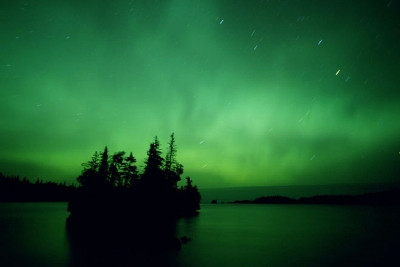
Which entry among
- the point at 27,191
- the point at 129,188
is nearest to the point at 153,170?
the point at 129,188

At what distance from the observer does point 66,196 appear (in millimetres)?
193875

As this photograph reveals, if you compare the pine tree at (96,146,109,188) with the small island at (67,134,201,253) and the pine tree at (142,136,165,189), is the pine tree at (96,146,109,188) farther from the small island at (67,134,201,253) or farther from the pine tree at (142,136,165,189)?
the pine tree at (142,136,165,189)

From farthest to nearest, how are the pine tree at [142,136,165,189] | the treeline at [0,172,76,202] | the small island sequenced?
the treeline at [0,172,76,202]
the pine tree at [142,136,165,189]
the small island

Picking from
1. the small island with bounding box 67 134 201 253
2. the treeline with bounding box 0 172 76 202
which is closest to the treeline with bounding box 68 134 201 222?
the small island with bounding box 67 134 201 253

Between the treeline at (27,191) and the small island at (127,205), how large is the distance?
140 meters

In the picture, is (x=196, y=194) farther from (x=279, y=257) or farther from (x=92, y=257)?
(x=92, y=257)

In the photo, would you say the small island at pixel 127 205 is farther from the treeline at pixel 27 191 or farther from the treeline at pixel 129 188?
the treeline at pixel 27 191

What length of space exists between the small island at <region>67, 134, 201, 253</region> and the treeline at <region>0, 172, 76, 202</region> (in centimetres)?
14033

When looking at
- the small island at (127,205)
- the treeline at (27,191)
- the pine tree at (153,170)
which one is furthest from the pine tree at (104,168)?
the treeline at (27,191)

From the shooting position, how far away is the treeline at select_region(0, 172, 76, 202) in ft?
569

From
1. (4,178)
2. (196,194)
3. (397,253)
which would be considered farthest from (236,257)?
(4,178)

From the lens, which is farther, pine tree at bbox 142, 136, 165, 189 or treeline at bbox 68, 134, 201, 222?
pine tree at bbox 142, 136, 165, 189

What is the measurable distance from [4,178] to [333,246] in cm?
23001

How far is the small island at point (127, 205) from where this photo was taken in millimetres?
25625
